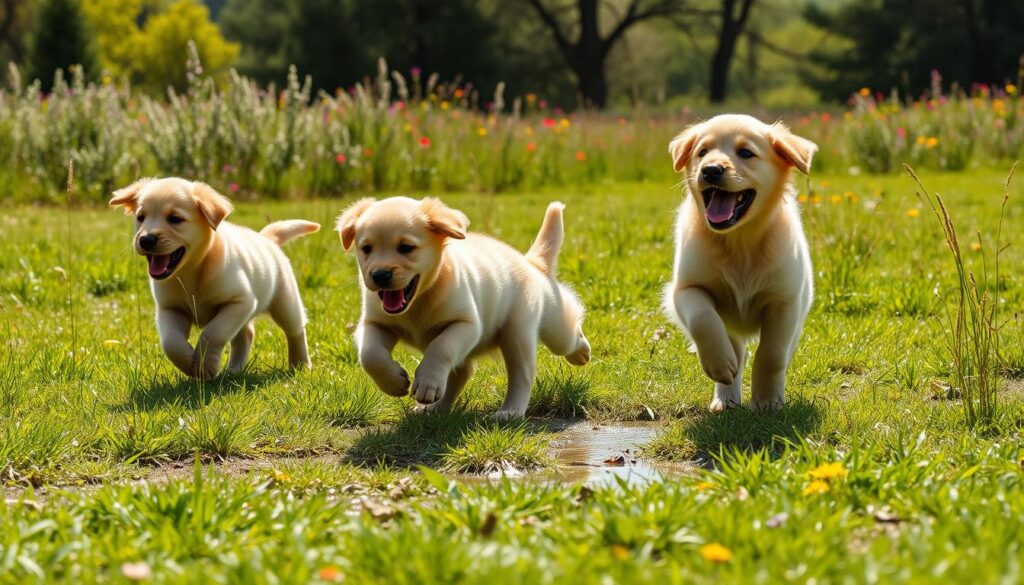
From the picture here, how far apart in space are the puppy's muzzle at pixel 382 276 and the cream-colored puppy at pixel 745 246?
1.21 meters

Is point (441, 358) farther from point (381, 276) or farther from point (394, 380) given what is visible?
point (381, 276)

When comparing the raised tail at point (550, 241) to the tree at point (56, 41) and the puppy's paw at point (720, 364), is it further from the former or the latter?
the tree at point (56, 41)

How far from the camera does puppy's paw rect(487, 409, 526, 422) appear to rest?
4.92 metres

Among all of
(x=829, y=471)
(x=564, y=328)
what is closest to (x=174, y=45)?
(x=564, y=328)

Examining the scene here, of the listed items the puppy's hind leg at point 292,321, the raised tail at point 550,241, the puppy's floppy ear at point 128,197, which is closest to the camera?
the puppy's floppy ear at point 128,197

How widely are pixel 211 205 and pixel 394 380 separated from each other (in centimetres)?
150

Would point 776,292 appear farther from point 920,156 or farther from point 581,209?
point 920,156

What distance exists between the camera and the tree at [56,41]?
42.3m

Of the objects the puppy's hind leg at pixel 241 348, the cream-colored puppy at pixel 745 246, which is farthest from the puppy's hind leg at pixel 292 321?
the cream-colored puppy at pixel 745 246

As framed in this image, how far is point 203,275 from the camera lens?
18.8ft

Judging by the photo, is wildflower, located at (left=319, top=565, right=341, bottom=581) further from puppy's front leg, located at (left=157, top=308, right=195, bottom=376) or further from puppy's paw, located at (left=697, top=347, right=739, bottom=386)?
puppy's front leg, located at (left=157, top=308, right=195, bottom=376)

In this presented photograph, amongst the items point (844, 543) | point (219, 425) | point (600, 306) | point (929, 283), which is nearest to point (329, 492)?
point (219, 425)

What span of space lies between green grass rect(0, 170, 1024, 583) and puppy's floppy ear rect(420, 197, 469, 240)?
0.76 metres

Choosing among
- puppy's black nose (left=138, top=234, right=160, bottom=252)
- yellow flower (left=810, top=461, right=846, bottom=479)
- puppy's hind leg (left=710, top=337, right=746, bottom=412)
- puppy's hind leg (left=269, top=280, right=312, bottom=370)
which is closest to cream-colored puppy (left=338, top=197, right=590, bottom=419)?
puppy's hind leg (left=710, top=337, right=746, bottom=412)
